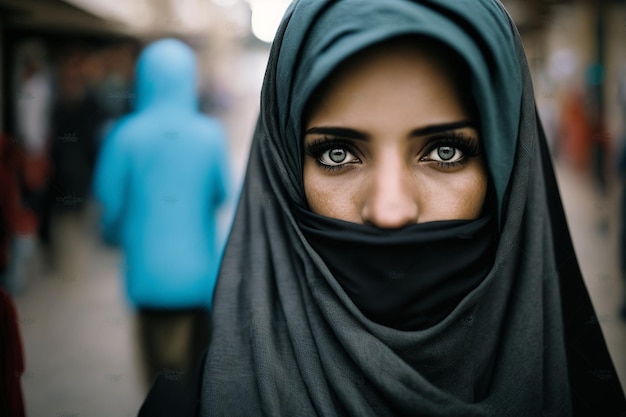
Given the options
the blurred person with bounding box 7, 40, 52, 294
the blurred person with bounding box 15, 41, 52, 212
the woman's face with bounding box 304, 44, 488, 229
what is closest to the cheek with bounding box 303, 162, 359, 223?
the woman's face with bounding box 304, 44, 488, 229

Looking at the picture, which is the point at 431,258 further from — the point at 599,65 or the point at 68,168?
the point at 599,65

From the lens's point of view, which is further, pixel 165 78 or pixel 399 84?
pixel 165 78

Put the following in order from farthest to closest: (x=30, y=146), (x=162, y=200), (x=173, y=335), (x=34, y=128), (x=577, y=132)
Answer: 1. (x=577, y=132)
2. (x=30, y=146)
3. (x=34, y=128)
4. (x=173, y=335)
5. (x=162, y=200)

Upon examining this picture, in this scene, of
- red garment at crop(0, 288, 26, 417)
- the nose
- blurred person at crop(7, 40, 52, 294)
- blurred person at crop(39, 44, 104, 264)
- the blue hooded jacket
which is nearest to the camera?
the nose

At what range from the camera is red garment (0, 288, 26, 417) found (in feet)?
3.79

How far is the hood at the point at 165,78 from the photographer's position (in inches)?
103

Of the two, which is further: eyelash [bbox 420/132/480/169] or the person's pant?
the person's pant

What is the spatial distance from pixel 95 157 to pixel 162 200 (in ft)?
19.2

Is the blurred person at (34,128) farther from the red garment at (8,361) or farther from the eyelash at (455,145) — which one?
the eyelash at (455,145)

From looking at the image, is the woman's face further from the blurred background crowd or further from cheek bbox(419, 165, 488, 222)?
the blurred background crowd

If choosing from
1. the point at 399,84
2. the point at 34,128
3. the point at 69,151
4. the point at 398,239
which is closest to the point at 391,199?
the point at 398,239

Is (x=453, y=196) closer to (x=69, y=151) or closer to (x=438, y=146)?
(x=438, y=146)

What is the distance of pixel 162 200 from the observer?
8.09 ft

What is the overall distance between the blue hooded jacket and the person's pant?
72 mm
